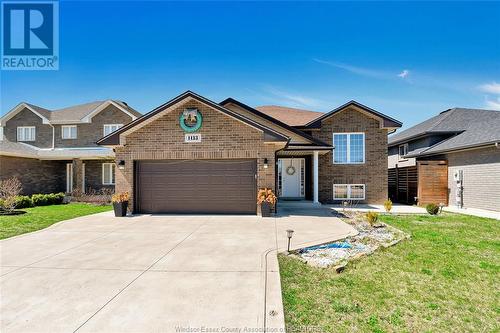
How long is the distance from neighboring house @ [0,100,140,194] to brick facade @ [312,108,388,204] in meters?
15.1

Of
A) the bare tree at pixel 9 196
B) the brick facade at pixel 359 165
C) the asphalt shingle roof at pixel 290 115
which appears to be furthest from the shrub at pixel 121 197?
the brick facade at pixel 359 165

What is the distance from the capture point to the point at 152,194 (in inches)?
462

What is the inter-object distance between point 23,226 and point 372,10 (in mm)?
16204

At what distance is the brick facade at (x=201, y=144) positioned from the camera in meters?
11.1

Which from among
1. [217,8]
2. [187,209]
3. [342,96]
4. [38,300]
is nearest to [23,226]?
[187,209]

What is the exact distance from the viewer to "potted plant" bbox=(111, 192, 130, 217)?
1102 centimetres

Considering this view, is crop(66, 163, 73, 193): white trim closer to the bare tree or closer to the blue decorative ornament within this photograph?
the bare tree

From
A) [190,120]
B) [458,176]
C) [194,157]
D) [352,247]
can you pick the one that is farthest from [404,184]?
[190,120]

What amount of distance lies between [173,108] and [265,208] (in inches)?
237

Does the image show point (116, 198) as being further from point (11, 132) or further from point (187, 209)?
point (11, 132)

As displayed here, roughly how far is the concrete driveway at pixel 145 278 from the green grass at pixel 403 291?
0.48 m

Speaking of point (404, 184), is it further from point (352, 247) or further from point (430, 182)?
point (352, 247)

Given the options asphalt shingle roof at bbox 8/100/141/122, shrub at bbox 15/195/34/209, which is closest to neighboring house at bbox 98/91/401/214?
shrub at bbox 15/195/34/209

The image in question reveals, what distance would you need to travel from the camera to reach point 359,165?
608 inches
